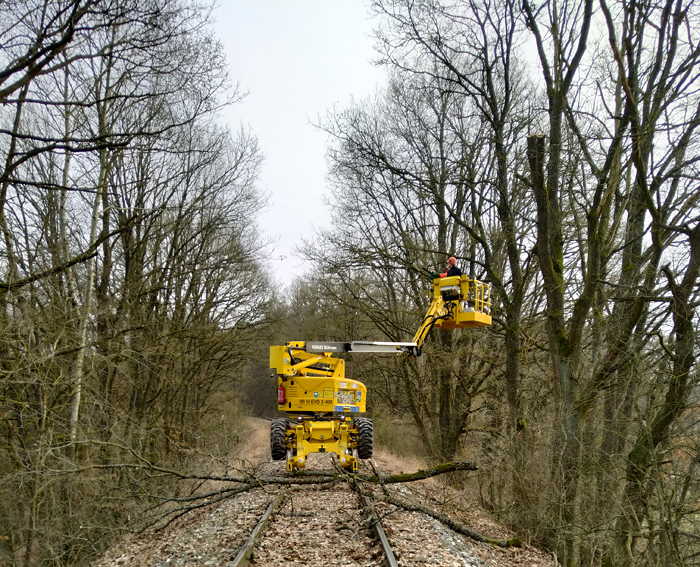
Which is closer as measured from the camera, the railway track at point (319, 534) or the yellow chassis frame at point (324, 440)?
the railway track at point (319, 534)

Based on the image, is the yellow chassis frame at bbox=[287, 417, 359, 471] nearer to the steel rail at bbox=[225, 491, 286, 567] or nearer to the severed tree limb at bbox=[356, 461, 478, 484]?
the severed tree limb at bbox=[356, 461, 478, 484]

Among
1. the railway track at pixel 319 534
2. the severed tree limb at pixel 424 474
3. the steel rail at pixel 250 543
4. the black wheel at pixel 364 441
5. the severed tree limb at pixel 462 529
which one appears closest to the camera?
the steel rail at pixel 250 543

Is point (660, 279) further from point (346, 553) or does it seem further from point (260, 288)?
point (260, 288)

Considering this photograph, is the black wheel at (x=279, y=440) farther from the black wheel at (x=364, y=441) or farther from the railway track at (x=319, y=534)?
the railway track at (x=319, y=534)

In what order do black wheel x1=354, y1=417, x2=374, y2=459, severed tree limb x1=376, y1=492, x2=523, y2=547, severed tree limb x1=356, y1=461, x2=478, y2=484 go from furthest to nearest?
black wheel x1=354, y1=417, x2=374, y2=459 → severed tree limb x1=356, y1=461, x2=478, y2=484 → severed tree limb x1=376, y1=492, x2=523, y2=547


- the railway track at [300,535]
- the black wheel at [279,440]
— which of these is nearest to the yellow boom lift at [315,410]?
the black wheel at [279,440]

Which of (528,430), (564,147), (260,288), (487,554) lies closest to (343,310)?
(260,288)

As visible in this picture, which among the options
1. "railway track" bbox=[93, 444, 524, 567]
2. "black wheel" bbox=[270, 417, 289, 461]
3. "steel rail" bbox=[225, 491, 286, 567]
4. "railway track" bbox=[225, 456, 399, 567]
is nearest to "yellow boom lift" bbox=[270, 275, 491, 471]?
"black wheel" bbox=[270, 417, 289, 461]

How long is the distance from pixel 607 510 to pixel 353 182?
16.6 m

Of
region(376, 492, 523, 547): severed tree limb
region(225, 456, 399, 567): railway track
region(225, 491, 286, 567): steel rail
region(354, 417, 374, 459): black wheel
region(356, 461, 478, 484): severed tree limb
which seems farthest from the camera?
region(354, 417, 374, 459): black wheel

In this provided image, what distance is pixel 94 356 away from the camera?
1221cm

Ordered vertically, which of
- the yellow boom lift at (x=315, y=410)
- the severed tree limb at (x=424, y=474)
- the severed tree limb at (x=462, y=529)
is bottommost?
the severed tree limb at (x=462, y=529)

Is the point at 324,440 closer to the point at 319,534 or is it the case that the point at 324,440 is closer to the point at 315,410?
the point at 315,410

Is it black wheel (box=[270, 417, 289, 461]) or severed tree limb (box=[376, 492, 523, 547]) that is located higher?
black wheel (box=[270, 417, 289, 461])
